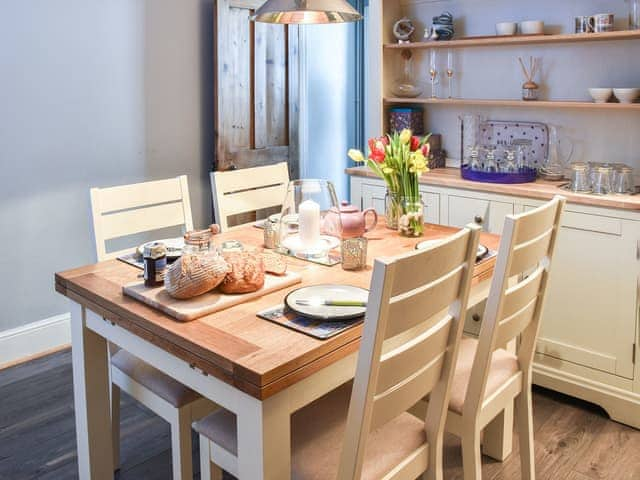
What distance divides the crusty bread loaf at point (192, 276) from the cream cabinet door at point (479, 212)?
164cm

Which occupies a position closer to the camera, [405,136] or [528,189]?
[405,136]

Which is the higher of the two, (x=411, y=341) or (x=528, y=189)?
(x=528, y=189)

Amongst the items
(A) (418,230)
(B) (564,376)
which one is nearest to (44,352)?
(A) (418,230)

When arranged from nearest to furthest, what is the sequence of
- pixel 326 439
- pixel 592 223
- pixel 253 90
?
pixel 326 439 < pixel 592 223 < pixel 253 90

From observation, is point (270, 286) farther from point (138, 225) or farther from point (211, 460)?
point (138, 225)

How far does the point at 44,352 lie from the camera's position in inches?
127

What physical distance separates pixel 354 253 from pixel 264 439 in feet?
2.38

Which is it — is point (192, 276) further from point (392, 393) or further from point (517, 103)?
point (517, 103)

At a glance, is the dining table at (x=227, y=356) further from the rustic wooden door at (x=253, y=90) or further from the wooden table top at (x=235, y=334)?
the rustic wooden door at (x=253, y=90)

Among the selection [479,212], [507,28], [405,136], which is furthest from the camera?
[507,28]

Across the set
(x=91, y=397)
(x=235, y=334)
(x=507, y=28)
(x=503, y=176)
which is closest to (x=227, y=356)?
(x=235, y=334)

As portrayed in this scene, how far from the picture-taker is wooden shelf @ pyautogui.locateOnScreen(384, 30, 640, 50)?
2758 millimetres

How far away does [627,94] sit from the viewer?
9.05 ft

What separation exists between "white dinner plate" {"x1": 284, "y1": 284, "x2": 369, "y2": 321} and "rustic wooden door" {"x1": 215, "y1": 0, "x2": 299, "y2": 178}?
Result: 2129 millimetres
